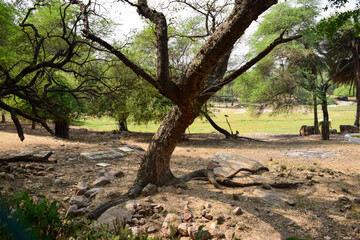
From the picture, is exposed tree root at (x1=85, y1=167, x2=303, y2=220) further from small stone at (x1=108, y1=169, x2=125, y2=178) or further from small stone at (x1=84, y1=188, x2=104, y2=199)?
small stone at (x1=108, y1=169, x2=125, y2=178)

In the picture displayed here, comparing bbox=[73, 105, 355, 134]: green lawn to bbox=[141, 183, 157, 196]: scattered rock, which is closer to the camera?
bbox=[141, 183, 157, 196]: scattered rock

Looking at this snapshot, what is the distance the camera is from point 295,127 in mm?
19141

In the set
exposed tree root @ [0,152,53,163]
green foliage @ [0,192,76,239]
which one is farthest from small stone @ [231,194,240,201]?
exposed tree root @ [0,152,53,163]

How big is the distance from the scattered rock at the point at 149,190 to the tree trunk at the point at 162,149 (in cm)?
16

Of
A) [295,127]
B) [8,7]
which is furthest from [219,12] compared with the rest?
[295,127]

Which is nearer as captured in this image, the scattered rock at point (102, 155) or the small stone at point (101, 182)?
the small stone at point (101, 182)

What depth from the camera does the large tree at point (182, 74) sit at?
280 cm

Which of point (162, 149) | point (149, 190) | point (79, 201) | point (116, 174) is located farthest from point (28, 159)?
point (162, 149)

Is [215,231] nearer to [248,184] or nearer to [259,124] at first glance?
[248,184]

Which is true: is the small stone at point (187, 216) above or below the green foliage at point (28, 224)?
below

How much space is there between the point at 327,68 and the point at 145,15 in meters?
16.9

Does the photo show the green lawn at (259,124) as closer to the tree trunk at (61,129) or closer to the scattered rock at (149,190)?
the tree trunk at (61,129)

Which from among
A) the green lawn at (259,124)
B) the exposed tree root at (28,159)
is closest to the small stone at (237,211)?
the exposed tree root at (28,159)

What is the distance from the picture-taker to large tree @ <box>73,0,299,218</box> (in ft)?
9.19
